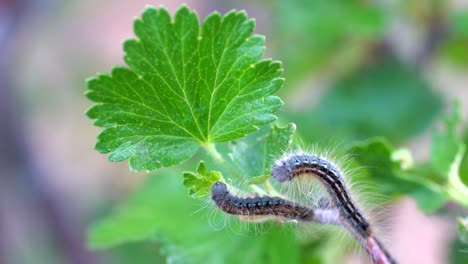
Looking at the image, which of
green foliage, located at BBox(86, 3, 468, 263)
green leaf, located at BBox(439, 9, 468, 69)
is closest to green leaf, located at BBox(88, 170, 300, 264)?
green foliage, located at BBox(86, 3, 468, 263)

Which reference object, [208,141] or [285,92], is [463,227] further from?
[285,92]

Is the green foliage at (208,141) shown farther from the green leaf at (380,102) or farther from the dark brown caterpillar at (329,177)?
the green leaf at (380,102)

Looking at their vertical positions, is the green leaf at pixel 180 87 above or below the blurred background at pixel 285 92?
below

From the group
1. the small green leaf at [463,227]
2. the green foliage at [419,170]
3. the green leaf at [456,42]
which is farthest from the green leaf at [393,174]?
the green leaf at [456,42]

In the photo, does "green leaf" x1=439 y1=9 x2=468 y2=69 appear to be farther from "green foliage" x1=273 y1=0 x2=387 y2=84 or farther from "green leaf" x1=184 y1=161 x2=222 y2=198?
"green leaf" x1=184 y1=161 x2=222 y2=198

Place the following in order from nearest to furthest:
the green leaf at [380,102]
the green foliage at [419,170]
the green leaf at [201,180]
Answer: the green leaf at [201,180] → the green foliage at [419,170] → the green leaf at [380,102]

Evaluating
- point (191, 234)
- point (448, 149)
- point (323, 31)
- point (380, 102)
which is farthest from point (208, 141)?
point (380, 102)
